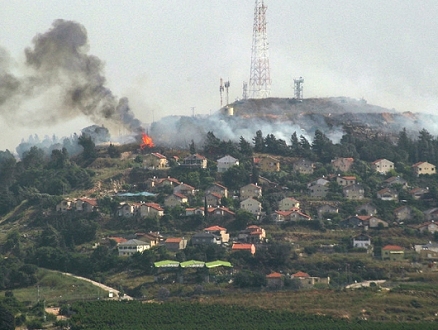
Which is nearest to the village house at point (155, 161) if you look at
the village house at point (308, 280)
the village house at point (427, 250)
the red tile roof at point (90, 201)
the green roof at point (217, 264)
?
the red tile roof at point (90, 201)

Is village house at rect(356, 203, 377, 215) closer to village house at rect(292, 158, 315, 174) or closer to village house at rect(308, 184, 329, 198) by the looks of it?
village house at rect(308, 184, 329, 198)

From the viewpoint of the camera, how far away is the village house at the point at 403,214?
11094cm

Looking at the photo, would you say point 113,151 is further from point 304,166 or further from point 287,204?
point 287,204

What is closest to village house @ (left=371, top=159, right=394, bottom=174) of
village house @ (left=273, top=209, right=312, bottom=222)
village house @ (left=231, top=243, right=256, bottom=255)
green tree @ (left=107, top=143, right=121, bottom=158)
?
village house @ (left=273, top=209, right=312, bottom=222)

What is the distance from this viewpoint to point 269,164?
124562 mm

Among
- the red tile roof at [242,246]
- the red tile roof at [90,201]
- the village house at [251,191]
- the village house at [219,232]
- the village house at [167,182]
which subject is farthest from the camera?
the village house at [167,182]

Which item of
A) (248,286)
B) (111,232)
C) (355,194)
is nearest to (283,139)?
(355,194)

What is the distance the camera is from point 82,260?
10212 cm

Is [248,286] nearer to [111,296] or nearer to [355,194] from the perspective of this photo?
[111,296]

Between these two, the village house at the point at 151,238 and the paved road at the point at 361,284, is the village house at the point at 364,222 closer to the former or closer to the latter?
the paved road at the point at 361,284

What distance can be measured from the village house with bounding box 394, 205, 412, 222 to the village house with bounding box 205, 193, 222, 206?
1581cm

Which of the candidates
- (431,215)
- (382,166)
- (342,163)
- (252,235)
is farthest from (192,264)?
(382,166)

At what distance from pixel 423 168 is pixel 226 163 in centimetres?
1912

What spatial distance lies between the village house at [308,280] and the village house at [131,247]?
45.2 feet
